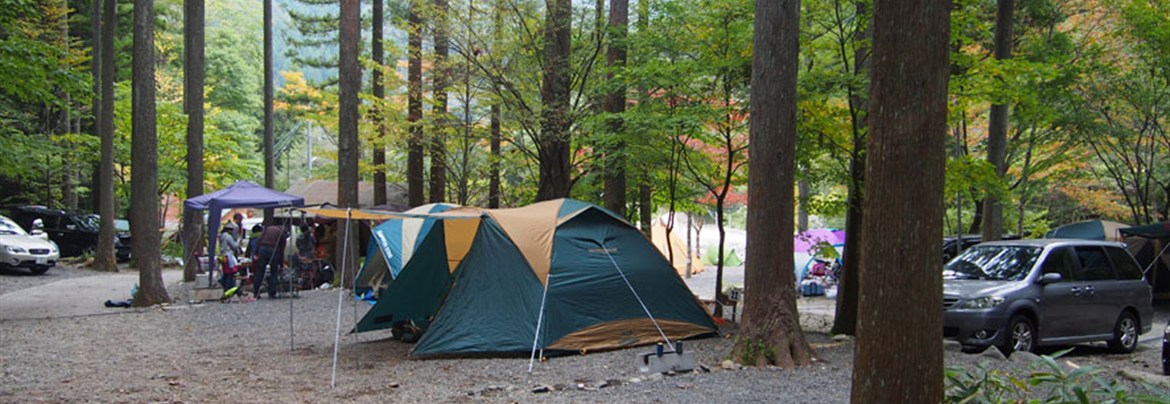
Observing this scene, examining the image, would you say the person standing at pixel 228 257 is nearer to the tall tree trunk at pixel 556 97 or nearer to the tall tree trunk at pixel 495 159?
the tall tree trunk at pixel 495 159

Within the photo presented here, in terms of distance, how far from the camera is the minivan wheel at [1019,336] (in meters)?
9.34

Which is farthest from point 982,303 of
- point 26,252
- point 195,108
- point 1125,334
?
point 26,252

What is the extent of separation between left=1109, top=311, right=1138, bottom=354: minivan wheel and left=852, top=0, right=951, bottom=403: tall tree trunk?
7.79 m

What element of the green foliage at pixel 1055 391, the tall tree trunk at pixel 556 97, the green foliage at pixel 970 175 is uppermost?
the tall tree trunk at pixel 556 97

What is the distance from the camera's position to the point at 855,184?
10.3 meters

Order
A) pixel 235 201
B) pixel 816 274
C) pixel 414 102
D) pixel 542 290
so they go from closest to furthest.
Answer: pixel 542 290 → pixel 235 201 → pixel 414 102 → pixel 816 274

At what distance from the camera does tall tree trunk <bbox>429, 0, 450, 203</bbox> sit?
1516cm

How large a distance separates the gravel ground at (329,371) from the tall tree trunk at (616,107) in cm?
358

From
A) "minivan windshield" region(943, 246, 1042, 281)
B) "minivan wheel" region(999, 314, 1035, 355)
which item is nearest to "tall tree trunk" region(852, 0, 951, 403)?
"minivan wheel" region(999, 314, 1035, 355)

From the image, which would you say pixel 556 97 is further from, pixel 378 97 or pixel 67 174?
pixel 67 174

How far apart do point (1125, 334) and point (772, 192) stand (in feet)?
18.0

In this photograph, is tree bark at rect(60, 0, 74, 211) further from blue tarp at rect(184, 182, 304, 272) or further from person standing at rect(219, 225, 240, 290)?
person standing at rect(219, 225, 240, 290)

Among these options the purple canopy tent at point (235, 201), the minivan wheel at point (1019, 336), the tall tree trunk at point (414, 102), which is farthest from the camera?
the tall tree trunk at point (414, 102)

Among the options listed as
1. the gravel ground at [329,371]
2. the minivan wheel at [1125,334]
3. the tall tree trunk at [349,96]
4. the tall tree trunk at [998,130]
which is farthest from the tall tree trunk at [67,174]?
the minivan wheel at [1125,334]
